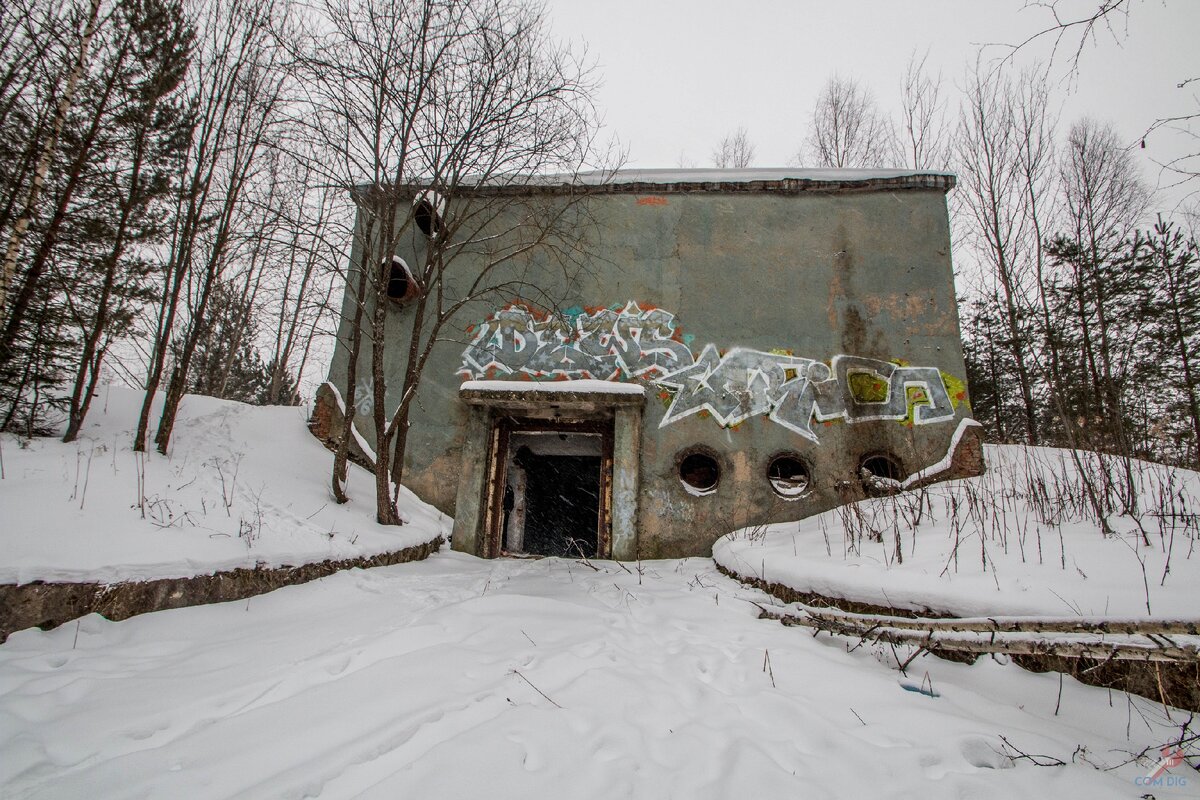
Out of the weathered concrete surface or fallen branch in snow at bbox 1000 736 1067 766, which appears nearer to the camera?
fallen branch in snow at bbox 1000 736 1067 766

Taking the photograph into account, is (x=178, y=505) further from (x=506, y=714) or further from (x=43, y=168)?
(x=43, y=168)

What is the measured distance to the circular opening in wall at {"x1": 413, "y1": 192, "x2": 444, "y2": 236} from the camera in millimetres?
6742

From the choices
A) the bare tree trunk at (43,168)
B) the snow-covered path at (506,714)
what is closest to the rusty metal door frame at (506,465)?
the snow-covered path at (506,714)

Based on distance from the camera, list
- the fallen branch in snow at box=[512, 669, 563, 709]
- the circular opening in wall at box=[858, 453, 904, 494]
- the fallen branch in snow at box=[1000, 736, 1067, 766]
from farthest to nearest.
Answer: the circular opening in wall at box=[858, 453, 904, 494] → the fallen branch in snow at box=[512, 669, 563, 709] → the fallen branch in snow at box=[1000, 736, 1067, 766]

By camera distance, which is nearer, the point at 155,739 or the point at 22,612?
the point at 155,739

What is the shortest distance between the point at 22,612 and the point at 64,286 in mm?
5016

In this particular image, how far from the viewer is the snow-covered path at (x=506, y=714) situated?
5.71ft

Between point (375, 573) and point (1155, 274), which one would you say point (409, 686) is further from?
point (1155, 274)

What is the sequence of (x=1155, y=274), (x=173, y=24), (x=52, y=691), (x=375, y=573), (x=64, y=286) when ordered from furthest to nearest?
(x=1155, y=274) < (x=173, y=24) < (x=64, y=286) < (x=375, y=573) < (x=52, y=691)

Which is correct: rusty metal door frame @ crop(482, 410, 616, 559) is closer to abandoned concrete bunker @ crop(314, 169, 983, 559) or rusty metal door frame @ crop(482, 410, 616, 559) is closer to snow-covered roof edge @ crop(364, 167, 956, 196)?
abandoned concrete bunker @ crop(314, 169, 983, 559)

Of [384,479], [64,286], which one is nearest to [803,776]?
[384,479]

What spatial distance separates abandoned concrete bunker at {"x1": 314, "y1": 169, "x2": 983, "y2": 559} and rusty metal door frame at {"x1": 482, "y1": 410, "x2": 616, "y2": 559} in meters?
0.04

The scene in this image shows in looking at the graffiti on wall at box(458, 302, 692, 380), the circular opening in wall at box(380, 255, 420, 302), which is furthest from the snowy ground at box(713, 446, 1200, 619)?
the circular opening in wall at box(380, 255, 420, 302)

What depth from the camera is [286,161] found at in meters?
7.03
